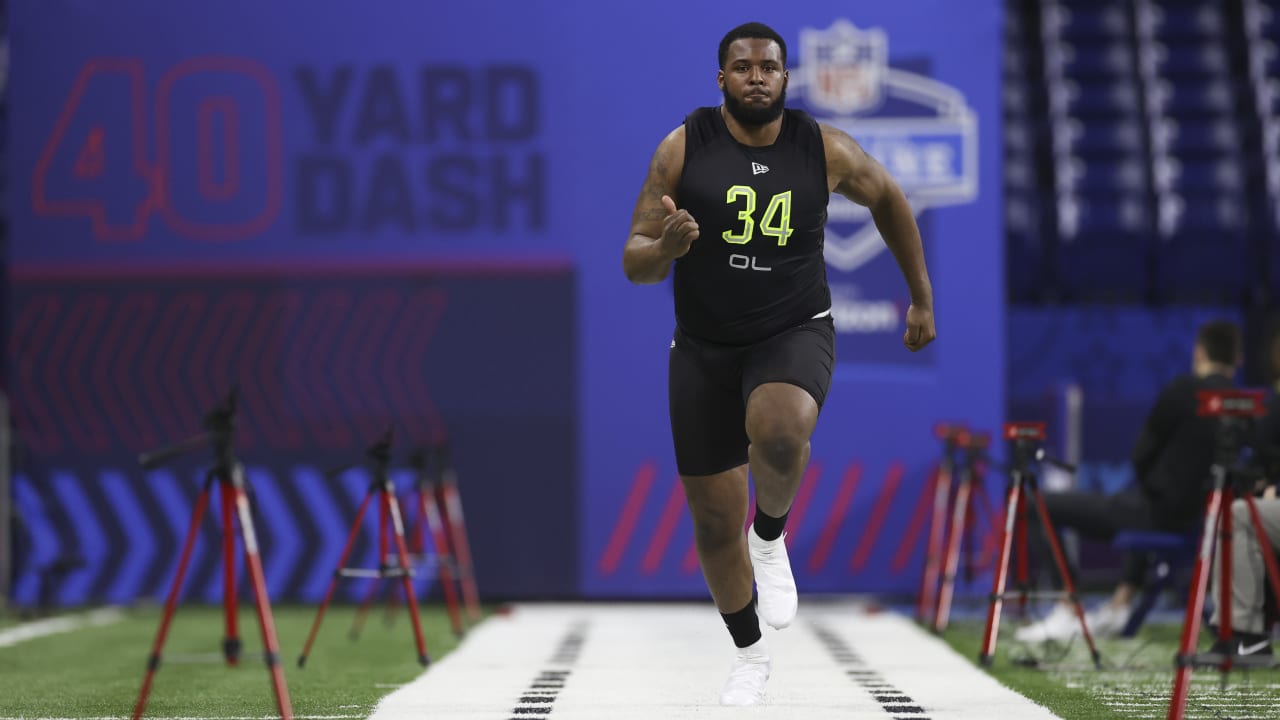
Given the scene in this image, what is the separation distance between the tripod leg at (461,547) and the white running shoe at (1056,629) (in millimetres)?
2526

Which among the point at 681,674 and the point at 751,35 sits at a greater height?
the point at 751,35

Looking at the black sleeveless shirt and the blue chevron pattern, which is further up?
the black sleeveless shirt

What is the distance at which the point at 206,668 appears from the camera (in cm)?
567

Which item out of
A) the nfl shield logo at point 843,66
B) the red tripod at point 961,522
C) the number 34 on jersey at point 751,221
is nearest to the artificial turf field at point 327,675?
the red tripod at point 961,522

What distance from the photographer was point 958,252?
28.3 feet

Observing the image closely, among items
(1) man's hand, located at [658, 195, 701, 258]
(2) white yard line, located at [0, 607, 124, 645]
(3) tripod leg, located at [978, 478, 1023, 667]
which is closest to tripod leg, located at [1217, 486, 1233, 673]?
(1) man's hand, located at [658, 195, 701, 258]

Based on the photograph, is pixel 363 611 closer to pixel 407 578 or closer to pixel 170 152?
pixel 407 578

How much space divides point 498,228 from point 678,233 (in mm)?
5119

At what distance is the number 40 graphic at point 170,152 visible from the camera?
8805 mm

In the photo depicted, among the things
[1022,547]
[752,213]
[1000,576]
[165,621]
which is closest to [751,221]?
[752,213]

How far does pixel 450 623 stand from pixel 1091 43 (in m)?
7.37

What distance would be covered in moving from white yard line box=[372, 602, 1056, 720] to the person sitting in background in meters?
0.78

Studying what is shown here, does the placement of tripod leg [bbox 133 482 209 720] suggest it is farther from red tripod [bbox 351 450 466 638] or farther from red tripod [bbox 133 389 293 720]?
red tripod [bbox 351 450 466 638]

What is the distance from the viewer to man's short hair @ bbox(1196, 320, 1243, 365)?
6.24 metres
